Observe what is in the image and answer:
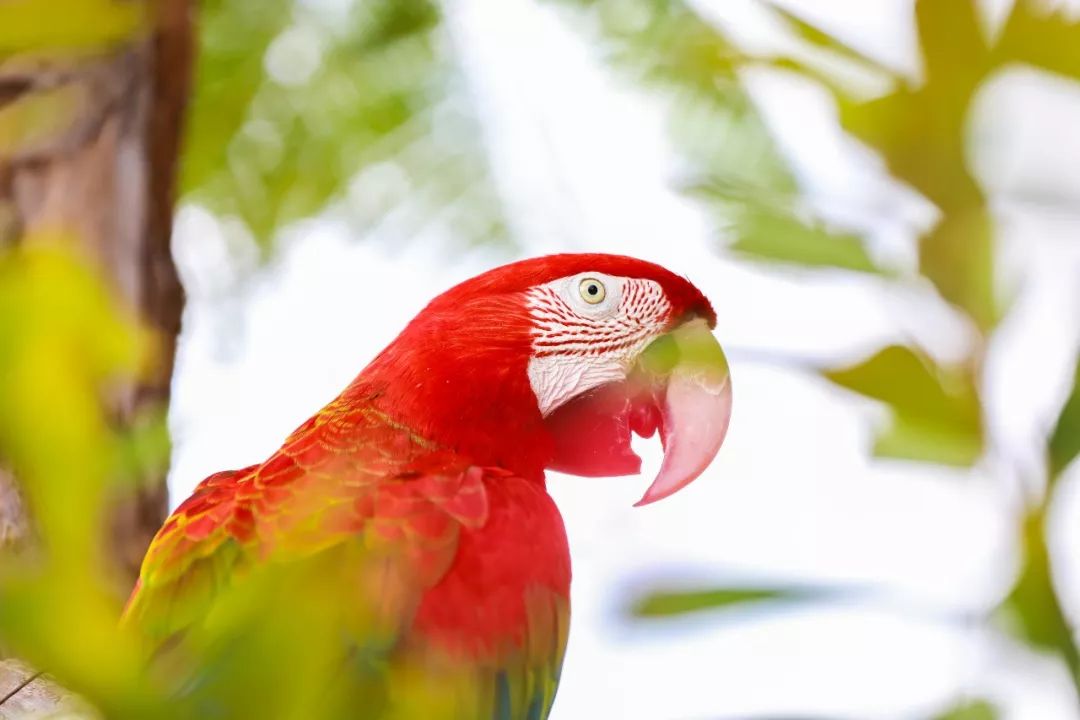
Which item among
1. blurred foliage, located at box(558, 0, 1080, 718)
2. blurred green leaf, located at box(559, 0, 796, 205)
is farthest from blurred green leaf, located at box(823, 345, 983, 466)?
blurred green leaf, located at box(559, 0, 796, 205)

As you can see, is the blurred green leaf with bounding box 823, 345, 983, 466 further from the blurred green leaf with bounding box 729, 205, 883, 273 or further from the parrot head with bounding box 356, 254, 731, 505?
the parrot head with bounding box 356, 254, 731, 505

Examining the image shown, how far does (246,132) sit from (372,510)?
1.46 meters

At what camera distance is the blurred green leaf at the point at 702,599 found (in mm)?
414

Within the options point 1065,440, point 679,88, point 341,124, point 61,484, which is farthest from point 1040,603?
point 341,124

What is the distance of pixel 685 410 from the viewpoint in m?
1.15

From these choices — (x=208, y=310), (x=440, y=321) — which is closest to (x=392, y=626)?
(x=440, y=321)

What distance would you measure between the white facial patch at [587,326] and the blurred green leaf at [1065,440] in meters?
0.78

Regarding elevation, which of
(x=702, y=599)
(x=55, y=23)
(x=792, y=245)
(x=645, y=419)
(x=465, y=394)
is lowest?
(x=645, y=419)

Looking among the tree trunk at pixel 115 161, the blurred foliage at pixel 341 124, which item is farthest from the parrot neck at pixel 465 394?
the blurred foliage at pixel 341 124

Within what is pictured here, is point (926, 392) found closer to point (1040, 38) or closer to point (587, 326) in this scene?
point (1040, 38)

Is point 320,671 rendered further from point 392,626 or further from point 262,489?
point 262,489

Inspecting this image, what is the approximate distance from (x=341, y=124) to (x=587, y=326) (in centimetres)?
127

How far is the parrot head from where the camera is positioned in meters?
1.09

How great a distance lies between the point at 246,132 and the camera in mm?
2176
